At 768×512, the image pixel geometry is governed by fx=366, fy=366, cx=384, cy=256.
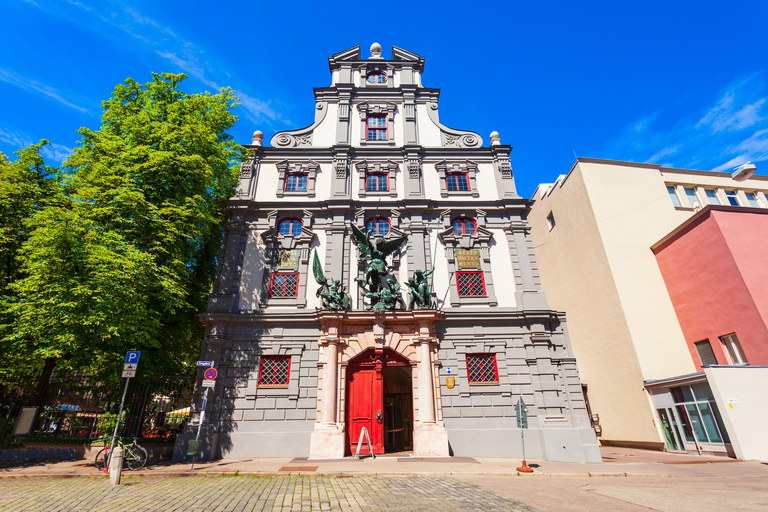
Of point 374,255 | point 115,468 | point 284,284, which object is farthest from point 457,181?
point 115,468

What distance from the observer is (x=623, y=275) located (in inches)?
875

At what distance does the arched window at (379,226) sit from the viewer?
61.4ft

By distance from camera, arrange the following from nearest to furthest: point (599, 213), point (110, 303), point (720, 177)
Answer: point (110, 303) → point (599, 213) → point (720, 177)

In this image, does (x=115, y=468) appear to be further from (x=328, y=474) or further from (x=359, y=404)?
(x=359, y=404)

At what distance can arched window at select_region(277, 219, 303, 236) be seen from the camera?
18.6 m

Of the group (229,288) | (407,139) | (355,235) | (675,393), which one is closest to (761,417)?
(675,393)

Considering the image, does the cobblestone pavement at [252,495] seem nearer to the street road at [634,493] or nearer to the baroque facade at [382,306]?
the street road at [634,493]

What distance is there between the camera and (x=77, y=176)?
14773 mm

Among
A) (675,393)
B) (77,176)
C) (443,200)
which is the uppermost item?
(443,200)

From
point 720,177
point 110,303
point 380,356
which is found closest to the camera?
point 110,303

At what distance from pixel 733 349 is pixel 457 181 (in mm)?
16499

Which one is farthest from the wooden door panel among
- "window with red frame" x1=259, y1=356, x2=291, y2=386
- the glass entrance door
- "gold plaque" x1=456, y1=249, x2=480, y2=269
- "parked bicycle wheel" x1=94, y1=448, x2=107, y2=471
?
the glass entrance door

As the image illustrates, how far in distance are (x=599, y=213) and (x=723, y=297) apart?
7797 mm

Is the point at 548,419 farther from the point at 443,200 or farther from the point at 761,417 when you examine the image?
the point at 443,200
